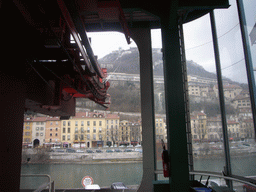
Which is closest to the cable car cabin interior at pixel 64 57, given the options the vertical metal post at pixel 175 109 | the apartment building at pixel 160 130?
the vertical metal post at pixel 175 109

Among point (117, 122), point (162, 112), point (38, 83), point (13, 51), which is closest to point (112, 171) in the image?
point (117, 122)

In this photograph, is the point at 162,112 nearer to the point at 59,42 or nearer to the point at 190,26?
the point at 190,26

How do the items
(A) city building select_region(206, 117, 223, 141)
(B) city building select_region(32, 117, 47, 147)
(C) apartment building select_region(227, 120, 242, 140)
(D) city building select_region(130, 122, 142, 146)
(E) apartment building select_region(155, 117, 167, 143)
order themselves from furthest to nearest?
(B) city building select_region(32, 117, 47, 147) < (D) city building select_region(130, 122, 142, 146) < (E) apartment building select_region(155, 117, 167, 143) < (A) city building select_region(206, 117, 223, 141) < (C) apartment building select_region(227, 120, 242, 140)

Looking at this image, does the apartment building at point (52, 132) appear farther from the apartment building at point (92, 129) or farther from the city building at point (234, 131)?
the city building at point (234, 131)

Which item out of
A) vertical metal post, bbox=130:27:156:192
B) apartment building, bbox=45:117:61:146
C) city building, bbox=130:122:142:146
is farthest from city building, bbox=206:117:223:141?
apartment building, bbox=45:117:61:146

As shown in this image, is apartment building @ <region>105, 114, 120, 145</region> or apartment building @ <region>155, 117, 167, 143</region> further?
apartment building @ <region>105, 114, 120, 145</region>

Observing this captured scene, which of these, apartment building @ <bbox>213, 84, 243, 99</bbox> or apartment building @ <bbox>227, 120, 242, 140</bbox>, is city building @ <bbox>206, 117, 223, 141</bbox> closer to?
apartment building @ <bbox>227, 120, 242, 140</bbox>

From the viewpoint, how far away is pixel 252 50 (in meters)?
2.56

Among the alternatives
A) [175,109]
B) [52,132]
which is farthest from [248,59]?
[52,132]

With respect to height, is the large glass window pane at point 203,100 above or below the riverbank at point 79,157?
above

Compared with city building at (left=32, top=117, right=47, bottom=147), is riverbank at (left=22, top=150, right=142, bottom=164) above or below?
below

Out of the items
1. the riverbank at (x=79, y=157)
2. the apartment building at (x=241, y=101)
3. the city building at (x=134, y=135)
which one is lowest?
the riverbank at (x=79, y=157)

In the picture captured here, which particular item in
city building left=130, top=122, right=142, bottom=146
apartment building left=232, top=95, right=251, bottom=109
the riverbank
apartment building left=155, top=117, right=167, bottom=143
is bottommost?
the riverbank

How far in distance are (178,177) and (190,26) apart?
3277mm
